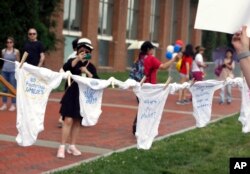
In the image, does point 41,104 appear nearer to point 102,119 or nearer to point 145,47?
point 145,47

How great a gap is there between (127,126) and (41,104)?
4.61 m

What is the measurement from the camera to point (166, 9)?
3916 cm

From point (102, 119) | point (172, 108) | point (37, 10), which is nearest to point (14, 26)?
point (37, 10)

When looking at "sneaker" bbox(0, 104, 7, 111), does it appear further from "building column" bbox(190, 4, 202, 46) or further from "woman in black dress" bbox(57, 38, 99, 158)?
"building column" bbox(190, 4, 202, 46)

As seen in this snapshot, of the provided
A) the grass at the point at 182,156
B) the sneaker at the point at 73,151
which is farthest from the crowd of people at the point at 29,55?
the sneaker at the point at 73,151

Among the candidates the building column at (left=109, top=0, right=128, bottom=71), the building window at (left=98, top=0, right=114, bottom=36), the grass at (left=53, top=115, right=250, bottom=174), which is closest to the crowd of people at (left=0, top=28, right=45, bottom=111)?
the grass at (left=53, top=115, right=250, bottom=174)

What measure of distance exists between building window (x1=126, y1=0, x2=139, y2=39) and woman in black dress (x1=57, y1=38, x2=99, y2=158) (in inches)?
1059

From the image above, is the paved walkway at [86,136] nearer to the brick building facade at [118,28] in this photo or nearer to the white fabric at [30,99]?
the white fabric at [30,99]

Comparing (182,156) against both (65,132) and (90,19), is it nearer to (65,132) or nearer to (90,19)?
(65,132)

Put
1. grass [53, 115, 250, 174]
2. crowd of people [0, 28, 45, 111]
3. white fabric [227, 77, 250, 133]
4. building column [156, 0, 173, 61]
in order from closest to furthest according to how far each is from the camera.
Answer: grass [53, 115, 250, 174] < white fabric [227, 77, 250, 133] < crowd of people [0, 28, 45, 111] < building column [156, 0, 173, 61]

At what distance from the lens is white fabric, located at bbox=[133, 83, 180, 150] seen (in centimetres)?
757

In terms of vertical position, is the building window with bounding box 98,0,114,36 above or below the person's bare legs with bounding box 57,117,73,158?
above

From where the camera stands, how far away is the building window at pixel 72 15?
28.1 metres

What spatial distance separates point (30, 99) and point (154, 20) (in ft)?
108
